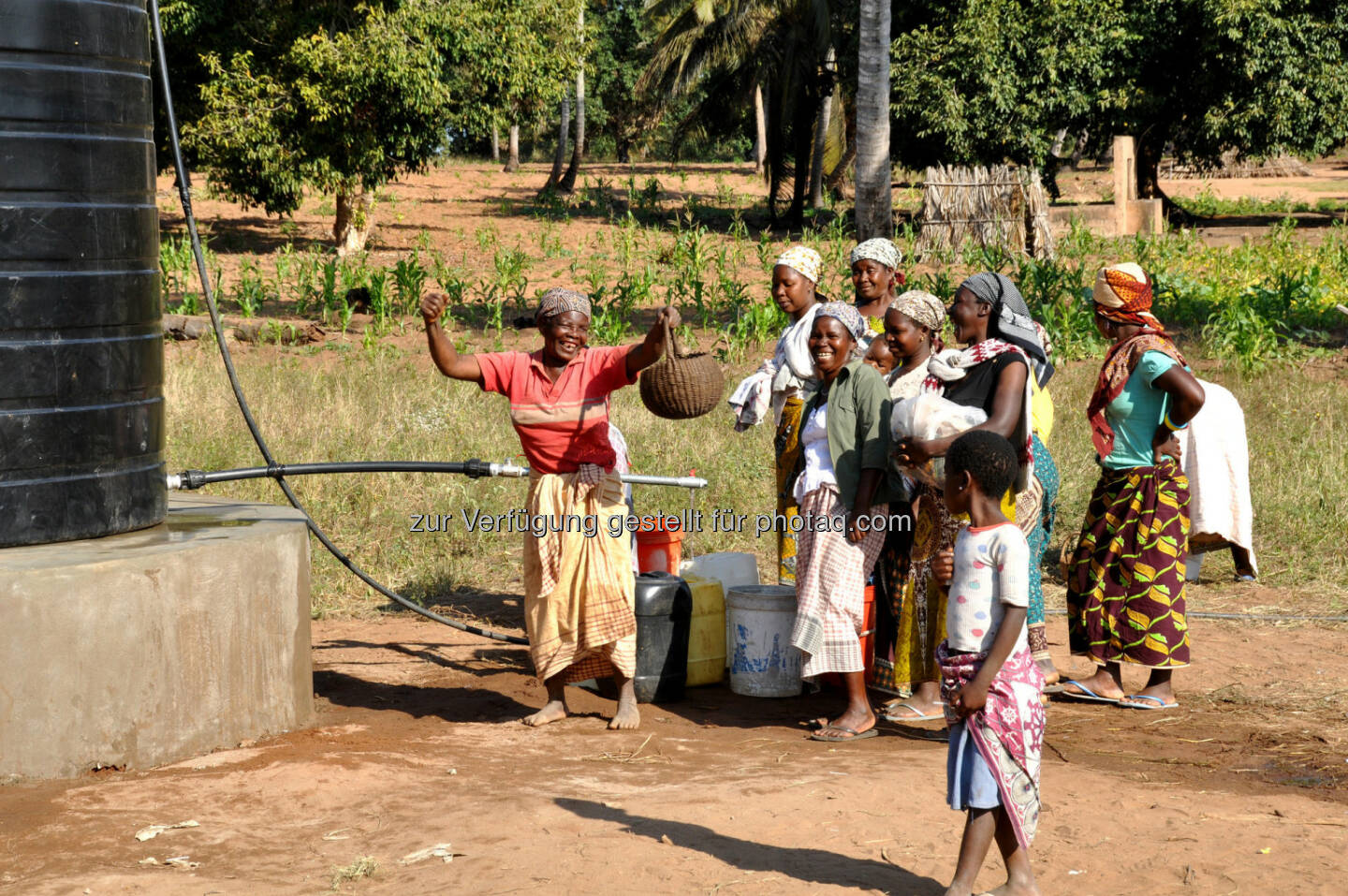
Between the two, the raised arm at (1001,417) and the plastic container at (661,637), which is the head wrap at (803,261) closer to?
the raised arm at (1001,417)

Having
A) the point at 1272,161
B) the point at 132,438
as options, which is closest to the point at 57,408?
the point at 132,438

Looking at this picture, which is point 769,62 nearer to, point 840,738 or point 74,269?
point 840,738

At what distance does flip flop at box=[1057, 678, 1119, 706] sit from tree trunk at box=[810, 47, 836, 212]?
768 inches

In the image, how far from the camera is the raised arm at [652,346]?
15.1 ft

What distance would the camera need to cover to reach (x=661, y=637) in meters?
5.62

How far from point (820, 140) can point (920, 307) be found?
22.0 m

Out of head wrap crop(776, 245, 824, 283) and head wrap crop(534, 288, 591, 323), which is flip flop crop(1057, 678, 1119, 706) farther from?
head wrap crop(534, 288, 591, 323)

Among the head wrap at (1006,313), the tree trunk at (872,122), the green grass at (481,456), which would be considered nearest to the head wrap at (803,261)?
the head wrap at (1006,313)

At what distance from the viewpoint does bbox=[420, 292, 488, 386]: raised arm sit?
4789mm

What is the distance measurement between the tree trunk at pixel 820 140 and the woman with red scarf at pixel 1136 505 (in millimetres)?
19194

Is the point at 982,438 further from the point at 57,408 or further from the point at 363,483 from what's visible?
Result: the point at 363,483

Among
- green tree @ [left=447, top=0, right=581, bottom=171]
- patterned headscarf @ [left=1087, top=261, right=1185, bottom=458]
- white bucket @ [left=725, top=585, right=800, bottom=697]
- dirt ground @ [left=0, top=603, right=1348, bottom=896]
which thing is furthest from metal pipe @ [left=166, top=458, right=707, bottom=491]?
green tree @ [left=447, top=0, right=581, bottom=171]

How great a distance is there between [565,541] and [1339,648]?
3.86m

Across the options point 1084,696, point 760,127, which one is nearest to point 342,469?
point 1084,696
